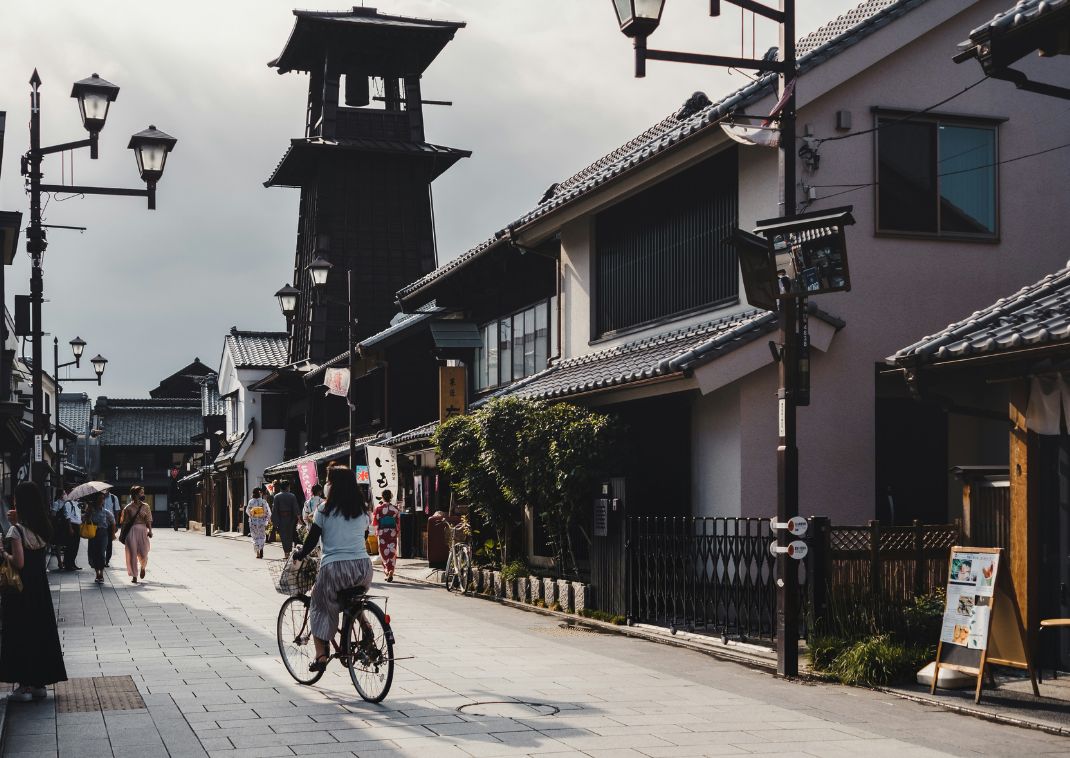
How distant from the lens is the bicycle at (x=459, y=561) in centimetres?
2112

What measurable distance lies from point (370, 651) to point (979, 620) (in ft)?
15.7

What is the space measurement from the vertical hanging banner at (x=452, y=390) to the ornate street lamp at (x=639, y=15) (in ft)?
47.9

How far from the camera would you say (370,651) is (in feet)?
31.6

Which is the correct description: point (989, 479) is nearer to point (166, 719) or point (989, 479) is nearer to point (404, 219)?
point (166, 719)

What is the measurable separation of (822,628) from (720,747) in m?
4.60

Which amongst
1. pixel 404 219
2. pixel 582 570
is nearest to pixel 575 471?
pixel 582 570

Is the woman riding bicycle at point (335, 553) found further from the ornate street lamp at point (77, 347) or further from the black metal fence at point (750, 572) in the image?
the ornate street lamp at point (77, 347)

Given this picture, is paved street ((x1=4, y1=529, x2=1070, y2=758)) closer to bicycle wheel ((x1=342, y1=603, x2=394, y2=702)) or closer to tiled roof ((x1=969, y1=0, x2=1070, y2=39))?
bicycle wheel ((x1=342, y1=603, x2=394, y2=702))

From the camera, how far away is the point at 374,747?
7.93m

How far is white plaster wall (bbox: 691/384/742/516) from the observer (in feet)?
51.7

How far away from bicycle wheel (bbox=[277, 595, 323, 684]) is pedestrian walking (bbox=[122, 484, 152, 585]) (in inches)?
521

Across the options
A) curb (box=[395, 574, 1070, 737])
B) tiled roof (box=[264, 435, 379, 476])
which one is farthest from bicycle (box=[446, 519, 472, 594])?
tiled roof (box=[264, 435, 379, 476])

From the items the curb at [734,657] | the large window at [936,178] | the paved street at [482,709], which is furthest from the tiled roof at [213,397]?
the large window at [936,178]

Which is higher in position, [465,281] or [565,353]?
[465,281]
